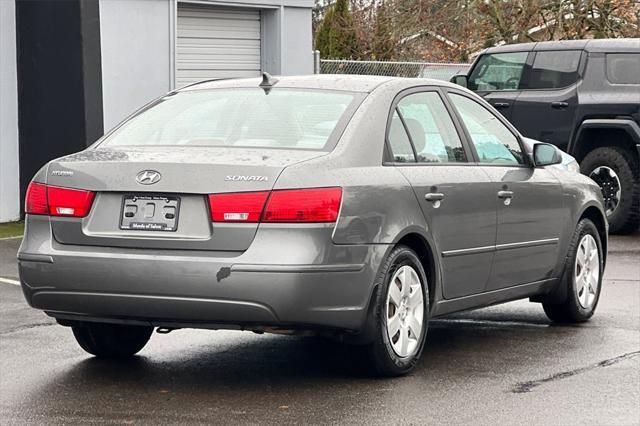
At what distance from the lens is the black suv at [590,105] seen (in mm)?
15469

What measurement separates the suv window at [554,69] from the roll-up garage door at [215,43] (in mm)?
4322

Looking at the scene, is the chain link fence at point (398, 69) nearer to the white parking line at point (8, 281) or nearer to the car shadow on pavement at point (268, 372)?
the white parking line at point (8, 281)

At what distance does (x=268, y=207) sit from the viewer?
6.68 meters

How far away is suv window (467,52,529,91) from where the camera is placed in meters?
16.5

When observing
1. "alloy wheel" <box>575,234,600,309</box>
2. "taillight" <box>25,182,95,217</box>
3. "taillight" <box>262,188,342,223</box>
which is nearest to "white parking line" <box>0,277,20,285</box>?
"taillight" <box>25,182,95,217</box>

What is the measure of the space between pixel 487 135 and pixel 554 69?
25.9ft

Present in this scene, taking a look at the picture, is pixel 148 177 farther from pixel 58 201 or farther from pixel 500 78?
pixel 500 78

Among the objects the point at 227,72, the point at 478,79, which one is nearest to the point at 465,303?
the point at 478,79

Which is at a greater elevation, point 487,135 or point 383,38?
point 487,135

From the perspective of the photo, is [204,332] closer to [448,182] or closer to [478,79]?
[448,182]

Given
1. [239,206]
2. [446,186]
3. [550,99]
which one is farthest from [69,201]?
[550,99]

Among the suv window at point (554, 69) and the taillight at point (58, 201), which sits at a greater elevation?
the suv window at point (554, 69)

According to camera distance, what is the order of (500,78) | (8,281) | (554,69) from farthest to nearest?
(500,78), (554,69), (8,281)

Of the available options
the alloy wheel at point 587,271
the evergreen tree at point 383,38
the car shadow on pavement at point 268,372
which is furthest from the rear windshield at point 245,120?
the evergreen tree at point 383,38
